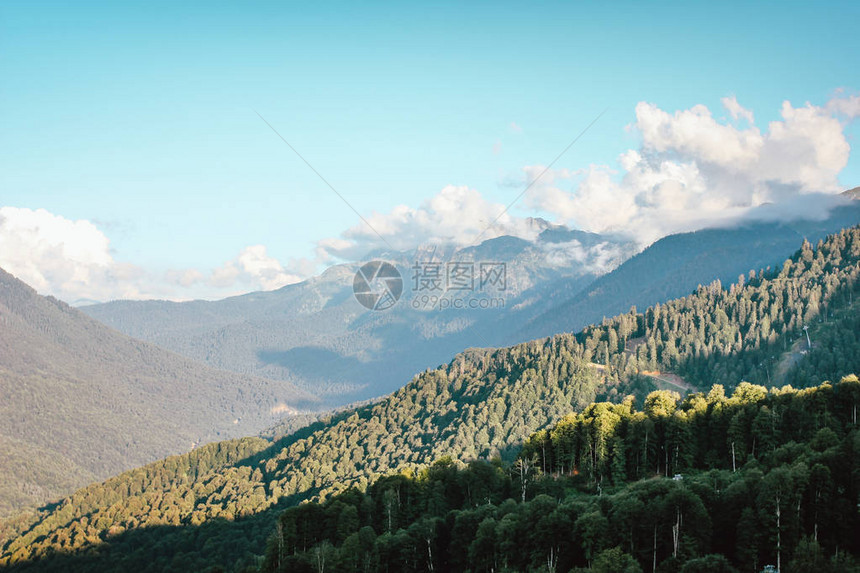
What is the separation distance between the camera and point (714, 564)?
207 feet

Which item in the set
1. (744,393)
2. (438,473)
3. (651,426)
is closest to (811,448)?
(651,426)

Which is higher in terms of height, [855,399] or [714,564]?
[855,399]

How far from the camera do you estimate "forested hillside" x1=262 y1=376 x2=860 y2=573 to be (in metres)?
70.6

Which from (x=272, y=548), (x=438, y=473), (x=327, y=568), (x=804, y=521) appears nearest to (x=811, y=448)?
(x=804, y=521)

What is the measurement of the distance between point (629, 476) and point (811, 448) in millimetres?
31820

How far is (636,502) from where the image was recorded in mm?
76312

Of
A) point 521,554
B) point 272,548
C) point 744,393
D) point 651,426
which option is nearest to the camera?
point 521,554

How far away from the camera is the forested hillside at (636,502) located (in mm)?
70625

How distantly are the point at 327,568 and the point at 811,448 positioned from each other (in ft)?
213

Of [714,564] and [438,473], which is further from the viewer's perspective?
[438,473]

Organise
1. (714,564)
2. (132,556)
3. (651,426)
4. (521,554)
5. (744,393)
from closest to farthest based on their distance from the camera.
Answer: (714,564) < (521,554) < (651,426) < (744,393) < (132,556)

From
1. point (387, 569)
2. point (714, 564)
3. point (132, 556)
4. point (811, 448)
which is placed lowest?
point (132, 556)

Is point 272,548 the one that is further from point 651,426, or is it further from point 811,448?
point 811,448

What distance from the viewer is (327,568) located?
3435 inches
